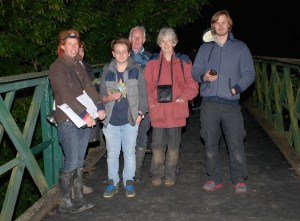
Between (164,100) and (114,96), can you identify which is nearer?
(114,96)

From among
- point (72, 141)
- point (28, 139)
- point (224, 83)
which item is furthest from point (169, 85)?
point (28, 139)

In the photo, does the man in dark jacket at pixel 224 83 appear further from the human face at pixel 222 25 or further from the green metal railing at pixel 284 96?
the green metal railing at pixel 284 96

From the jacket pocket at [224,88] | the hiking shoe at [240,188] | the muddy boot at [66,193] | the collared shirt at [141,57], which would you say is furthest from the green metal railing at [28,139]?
the hiking shoe at [240,188]

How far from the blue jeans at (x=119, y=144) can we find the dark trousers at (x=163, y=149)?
1.18 ft

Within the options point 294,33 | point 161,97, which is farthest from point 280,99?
point 294,33

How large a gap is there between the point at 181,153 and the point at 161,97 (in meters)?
2.01

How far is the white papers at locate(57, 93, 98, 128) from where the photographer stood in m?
3.71

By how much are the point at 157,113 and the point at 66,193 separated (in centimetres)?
136

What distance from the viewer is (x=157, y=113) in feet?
14.8

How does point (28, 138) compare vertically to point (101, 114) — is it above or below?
below

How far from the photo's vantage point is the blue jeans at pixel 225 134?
432cm

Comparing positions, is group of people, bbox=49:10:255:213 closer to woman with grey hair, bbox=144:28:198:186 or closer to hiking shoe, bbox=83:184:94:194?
woman with grey hair, bbox=144:28:198:186

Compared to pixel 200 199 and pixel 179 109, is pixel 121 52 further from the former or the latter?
pixel 200 199

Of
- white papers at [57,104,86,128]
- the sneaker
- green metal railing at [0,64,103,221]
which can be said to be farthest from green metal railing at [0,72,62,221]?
the sneaker
